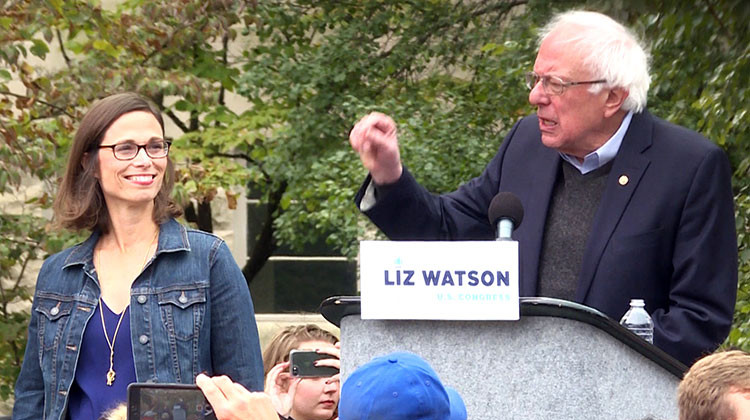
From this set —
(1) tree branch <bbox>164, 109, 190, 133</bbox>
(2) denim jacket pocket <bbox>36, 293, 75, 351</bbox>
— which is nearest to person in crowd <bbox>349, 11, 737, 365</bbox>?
(2) denim jacket pocket <bbox>36, 293, 75, 351</bbox>

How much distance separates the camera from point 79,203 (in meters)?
4.34

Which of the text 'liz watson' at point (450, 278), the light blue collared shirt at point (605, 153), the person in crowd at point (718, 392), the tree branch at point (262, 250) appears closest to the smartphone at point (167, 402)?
the text 'liz watson' at point (450, 278)

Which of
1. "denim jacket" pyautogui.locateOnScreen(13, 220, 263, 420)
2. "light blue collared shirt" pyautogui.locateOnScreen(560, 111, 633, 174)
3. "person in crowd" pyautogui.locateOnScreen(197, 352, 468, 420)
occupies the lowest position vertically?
"denim jacket" pyautogui.locateOnScreen(13, 220, 263, 420)

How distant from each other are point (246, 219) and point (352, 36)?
15.2ft

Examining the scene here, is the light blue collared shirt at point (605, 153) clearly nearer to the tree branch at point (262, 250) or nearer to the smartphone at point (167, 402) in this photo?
the smartphone at point (167, 402)

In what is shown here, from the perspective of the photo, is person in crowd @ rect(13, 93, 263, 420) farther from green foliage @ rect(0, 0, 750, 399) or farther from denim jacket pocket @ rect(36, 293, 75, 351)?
green foliage @ rect(0, 0, 750, 399)

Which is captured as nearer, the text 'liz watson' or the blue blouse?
the text 'liz watson'

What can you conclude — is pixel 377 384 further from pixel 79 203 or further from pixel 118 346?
pixel 79 203

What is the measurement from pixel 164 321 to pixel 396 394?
1.62 meters

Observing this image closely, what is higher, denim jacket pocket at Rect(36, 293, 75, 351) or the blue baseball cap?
the blue baseball cap

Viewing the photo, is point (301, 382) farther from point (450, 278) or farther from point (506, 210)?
point (450, 278)

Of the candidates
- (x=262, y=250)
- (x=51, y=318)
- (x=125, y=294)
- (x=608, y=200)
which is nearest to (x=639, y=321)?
(x=608, y=200)

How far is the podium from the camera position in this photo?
3475 mm

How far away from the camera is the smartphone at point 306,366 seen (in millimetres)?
4059
